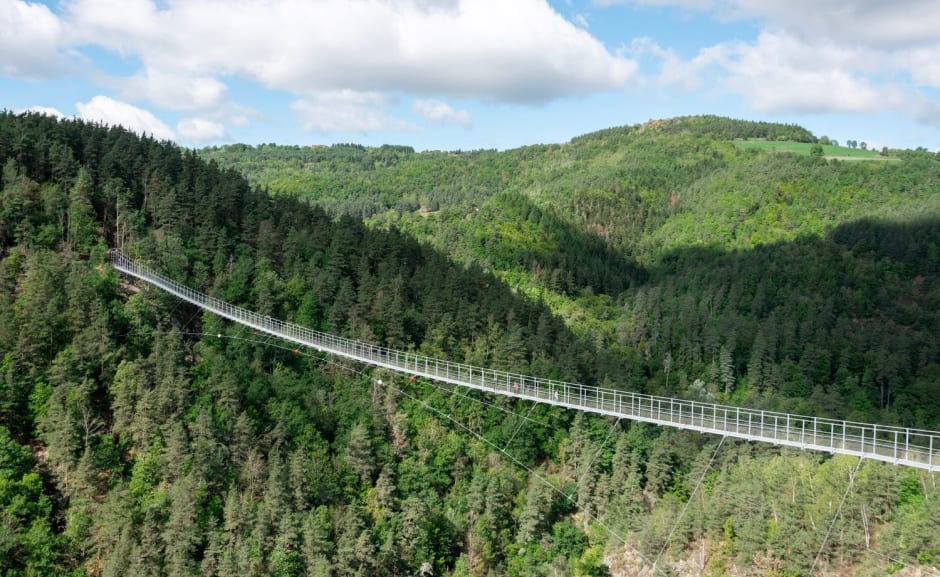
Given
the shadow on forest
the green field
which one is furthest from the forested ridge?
the green field

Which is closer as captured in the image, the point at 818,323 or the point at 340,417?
the point at 340,417

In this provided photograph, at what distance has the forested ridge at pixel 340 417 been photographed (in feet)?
129

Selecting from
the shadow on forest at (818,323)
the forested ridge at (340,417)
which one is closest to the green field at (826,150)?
the shadow on forest at (818,323)

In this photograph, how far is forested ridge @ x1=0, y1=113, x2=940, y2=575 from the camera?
39.4 metres

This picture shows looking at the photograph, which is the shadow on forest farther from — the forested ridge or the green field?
the green field

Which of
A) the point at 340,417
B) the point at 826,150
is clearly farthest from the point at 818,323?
the point at 826,150

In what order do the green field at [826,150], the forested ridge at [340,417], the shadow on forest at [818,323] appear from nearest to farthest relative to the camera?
1. the forested ridge at [340,417]
2. the shadow on forest at [818,323]
3. the green field at [826,150]

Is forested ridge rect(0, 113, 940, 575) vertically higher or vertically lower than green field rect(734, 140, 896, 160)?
lower

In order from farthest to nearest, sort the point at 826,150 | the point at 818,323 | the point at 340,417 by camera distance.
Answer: the point at 826,150 → the point at 818,323 → the point at 340,417

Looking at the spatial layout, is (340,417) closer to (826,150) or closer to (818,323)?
(818,323)

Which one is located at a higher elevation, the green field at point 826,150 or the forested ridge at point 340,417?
the green field at point 826,150

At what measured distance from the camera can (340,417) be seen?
48812 mm

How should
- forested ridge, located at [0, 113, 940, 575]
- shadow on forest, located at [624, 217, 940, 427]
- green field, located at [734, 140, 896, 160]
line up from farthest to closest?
green field, located at [734, 140, 896, 160] → shadow on forest, located at [624, 217, 940, 427] → forested ridge, located at [0, 113, 940, 575]

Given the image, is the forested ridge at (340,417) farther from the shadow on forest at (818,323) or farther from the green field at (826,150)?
the green field at (826,150)
